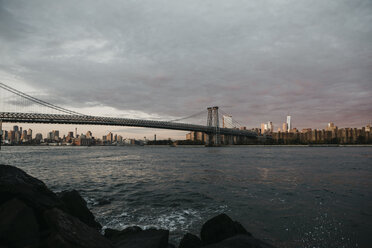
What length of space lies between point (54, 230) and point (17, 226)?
61 centimetres

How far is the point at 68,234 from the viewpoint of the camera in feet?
9.75

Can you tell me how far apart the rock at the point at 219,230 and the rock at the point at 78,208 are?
316 cm

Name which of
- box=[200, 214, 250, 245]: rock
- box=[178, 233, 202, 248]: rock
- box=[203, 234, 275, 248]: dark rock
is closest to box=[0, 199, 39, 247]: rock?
box=[178, 233, 202, 248]: rock

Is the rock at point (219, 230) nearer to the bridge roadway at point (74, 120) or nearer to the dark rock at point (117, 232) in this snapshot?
the dark rock at point (117, 232)

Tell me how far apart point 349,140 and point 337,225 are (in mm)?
156236

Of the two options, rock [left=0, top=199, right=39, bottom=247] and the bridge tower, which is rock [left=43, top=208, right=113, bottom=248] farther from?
the bridge tower

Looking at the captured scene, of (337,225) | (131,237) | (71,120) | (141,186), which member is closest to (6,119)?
(71,120)

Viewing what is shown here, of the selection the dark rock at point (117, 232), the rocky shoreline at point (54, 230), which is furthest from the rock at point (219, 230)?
the dark rock at point (117, 232)

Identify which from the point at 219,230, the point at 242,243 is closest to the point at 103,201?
the point at 219,230

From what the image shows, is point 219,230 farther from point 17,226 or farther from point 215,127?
point 215,127

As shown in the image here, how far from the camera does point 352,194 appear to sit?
341 inches

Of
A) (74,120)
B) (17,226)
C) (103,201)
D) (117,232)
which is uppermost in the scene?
(74,120)

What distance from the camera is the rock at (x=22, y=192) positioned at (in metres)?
3.85

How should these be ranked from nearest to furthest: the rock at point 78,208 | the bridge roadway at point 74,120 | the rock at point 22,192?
1. the rock at point 22,192
2. the rock at point 78,208
3. the bridge roadway at point 74,120
